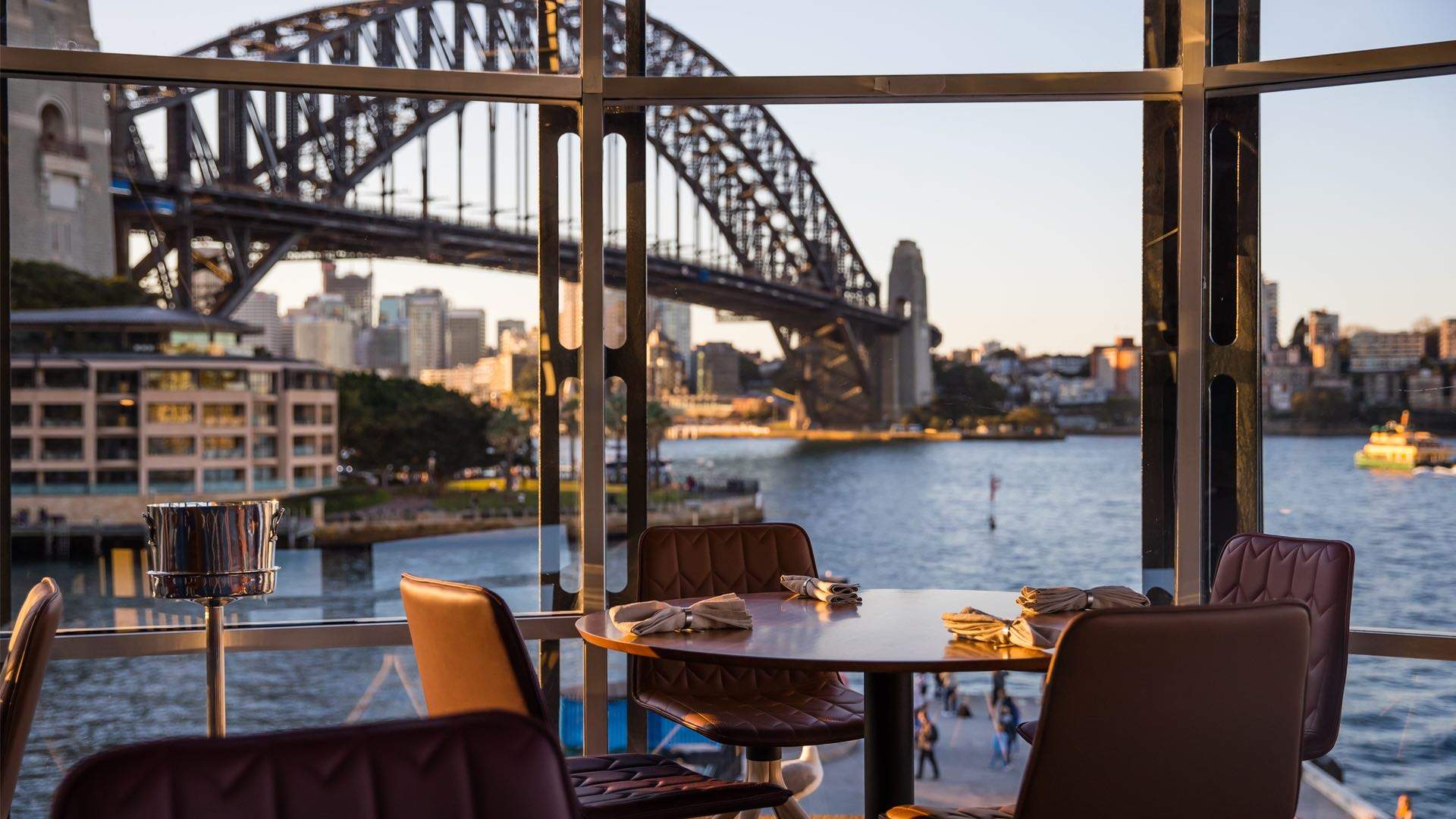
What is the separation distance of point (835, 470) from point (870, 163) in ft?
4.45

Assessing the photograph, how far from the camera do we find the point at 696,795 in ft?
6.95

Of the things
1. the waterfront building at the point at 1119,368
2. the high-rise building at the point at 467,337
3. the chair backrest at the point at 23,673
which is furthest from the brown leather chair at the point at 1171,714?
the high-rise building at the point at 467,337

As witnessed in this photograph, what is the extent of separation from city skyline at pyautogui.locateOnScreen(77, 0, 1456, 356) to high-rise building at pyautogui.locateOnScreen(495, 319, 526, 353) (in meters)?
0.03

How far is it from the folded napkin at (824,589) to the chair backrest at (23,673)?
1.39m

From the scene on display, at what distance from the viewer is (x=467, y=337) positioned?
3.89 meters

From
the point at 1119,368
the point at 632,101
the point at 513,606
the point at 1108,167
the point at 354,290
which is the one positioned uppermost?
the point at 1108,167

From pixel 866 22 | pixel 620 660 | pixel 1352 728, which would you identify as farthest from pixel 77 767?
pixel 866 22

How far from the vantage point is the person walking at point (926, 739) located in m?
7.75

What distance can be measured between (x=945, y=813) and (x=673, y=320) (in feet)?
7.37

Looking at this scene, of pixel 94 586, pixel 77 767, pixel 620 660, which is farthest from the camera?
pixel 620 660

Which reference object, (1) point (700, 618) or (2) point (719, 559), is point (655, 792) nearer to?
(1) point (700, 618)

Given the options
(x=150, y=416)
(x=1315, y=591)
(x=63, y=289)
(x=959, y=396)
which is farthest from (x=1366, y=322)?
(x=63, y=289)

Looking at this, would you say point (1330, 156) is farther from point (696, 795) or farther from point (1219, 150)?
point (696, 795)

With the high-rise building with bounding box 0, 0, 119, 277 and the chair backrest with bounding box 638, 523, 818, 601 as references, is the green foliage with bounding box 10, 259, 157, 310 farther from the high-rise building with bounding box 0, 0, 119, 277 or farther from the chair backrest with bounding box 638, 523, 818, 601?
the chair backrest with bounding box 638, 523, 818, 601
